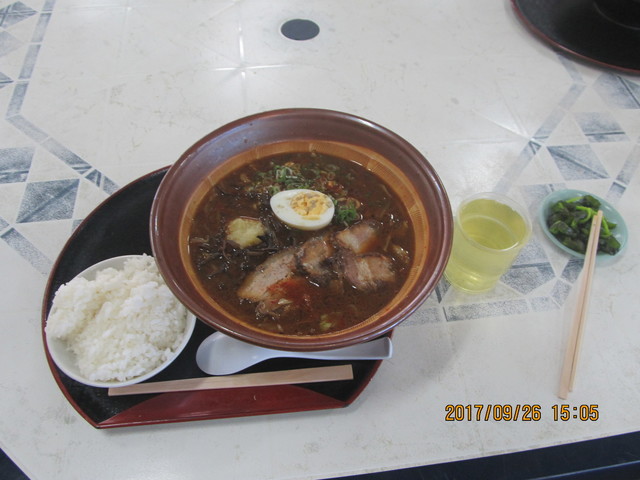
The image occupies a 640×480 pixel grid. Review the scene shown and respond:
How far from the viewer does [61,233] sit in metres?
1.71

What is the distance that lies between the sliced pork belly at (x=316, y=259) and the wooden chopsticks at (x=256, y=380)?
0.88ft

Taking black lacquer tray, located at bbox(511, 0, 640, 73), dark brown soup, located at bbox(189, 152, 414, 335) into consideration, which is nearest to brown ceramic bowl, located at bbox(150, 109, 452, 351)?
dark brown soup, located at bbox(189, 152, 414, 335)

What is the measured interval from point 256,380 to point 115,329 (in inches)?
17.2

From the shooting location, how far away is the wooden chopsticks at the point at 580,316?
1.46 metres

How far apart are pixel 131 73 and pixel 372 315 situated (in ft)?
5.93

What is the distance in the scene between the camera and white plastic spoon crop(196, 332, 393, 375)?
1.32 metres

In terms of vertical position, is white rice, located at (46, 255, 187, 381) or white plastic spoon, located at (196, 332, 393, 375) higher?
white rice, located at (46, 255, 187, 381)

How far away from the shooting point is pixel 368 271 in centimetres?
140

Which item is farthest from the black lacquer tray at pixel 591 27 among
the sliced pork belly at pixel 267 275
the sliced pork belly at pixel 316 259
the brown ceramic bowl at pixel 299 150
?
the sliced pork belly at pixel 267 275

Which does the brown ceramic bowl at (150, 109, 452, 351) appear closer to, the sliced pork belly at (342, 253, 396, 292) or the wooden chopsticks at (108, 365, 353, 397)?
the sliced pork belly at (342, 253, 396, 292)

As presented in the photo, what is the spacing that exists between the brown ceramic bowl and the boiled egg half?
0.17 meters

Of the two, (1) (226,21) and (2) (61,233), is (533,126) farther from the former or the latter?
(2) (61,233)

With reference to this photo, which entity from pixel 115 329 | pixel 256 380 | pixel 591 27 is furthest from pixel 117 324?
pixel 591 27

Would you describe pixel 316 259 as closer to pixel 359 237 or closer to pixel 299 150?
pixel 359 237
